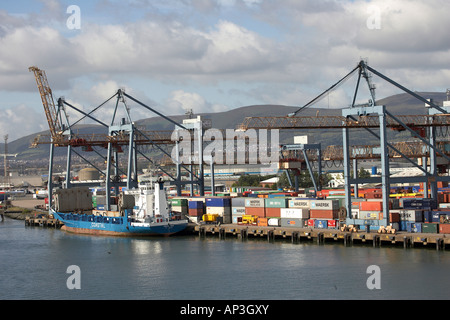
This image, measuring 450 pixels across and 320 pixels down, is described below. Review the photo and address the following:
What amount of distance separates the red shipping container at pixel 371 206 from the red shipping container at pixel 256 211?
9830 mm

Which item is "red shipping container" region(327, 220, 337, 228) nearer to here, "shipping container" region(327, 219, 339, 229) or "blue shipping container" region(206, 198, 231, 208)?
"shipping container" region(327, 219, 339, 229)

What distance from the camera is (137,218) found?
62.5m

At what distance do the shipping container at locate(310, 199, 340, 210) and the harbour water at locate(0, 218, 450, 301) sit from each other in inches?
193

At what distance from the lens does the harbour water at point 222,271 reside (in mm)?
36156

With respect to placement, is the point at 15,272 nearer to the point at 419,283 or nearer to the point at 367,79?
the point at 419,283

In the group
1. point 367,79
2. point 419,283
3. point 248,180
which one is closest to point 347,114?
point 367,79

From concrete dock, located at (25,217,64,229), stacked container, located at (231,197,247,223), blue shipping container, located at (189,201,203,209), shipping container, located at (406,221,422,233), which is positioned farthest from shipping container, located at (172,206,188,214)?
shipping container, located at (406,221,422,233)

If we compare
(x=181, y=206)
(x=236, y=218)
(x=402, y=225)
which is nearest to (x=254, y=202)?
(x=236, y=218)

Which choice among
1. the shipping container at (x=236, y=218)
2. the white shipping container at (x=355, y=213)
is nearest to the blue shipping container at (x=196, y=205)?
the shipping container at (x=236, y=218)

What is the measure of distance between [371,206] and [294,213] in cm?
739

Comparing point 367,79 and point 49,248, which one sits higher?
point 367,79

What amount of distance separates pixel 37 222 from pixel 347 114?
149 feet

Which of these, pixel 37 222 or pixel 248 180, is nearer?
pixel 37 222
